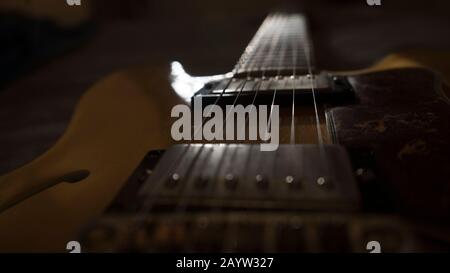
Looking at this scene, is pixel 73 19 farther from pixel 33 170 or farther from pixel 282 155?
pixel 282 155

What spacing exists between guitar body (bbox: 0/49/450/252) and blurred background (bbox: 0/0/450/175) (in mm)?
136

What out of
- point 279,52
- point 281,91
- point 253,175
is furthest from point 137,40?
point 253,175

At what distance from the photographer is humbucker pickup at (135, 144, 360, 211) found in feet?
1.09

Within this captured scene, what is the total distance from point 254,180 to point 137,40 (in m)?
1.00

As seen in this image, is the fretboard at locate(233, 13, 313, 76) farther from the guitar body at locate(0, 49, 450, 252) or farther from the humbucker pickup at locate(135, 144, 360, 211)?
the humbucker pickup at locate(135, 144, 360, 211)

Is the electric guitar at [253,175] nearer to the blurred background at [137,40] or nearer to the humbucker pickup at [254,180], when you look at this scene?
the humbucker pickup at [254,180]

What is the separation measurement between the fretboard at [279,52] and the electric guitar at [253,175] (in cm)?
4

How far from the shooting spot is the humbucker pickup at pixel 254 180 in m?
0.33

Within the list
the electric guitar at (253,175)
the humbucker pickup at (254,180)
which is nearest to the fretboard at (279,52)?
the electric guitar at (253,175)

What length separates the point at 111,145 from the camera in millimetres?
492

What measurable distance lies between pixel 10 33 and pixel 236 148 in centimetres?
96

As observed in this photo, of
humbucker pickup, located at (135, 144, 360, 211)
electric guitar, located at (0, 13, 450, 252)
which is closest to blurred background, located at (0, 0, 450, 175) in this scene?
electric guitar, located at (0, 13, 450, 252)

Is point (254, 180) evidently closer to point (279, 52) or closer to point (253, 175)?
point (253, 175)
